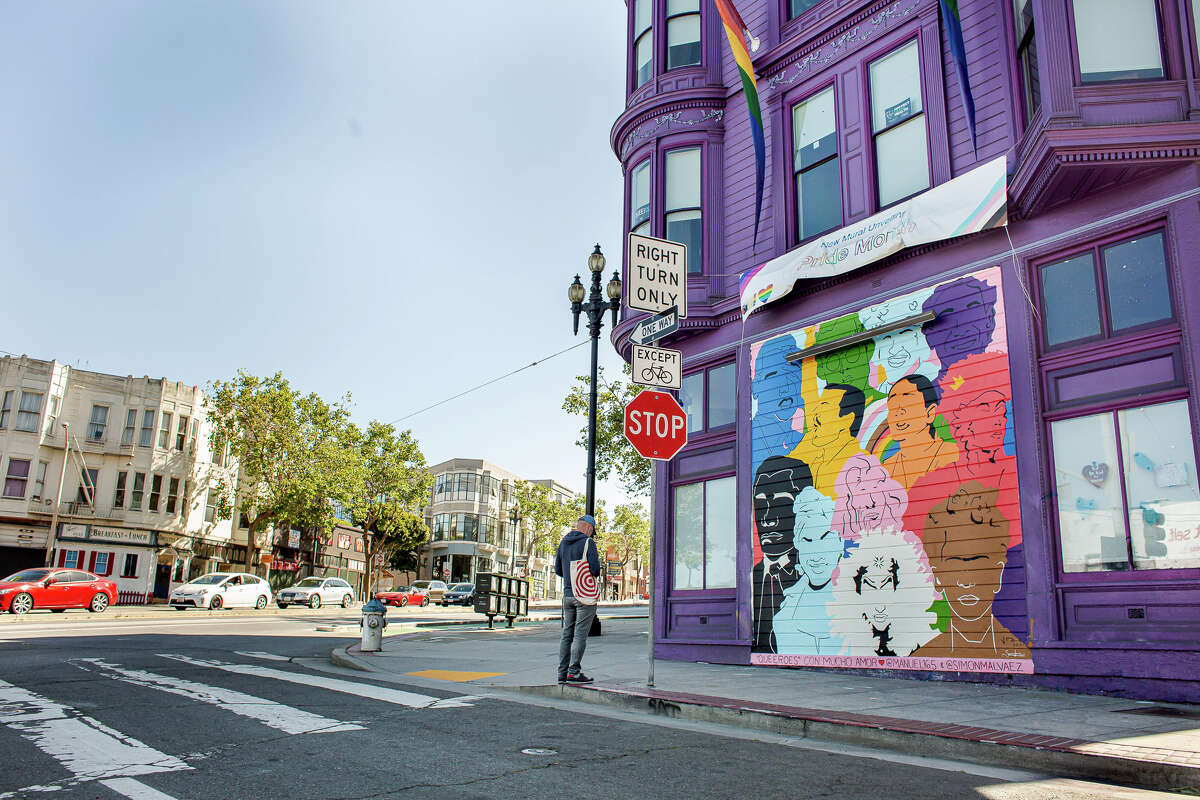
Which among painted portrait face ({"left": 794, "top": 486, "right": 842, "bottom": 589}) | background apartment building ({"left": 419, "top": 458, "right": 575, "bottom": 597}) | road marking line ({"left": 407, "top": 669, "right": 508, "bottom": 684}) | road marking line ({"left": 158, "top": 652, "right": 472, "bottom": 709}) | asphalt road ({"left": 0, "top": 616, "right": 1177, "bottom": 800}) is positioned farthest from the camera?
background apartment building ({"left": 419, "top": 458, "right": 575, "bottom": 597})

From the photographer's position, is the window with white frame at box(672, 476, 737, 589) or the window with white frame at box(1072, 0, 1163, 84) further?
the window with white frame at box(672, 476, 737, 589)

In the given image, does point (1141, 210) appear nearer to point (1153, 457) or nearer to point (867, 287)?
point (1153, 457)

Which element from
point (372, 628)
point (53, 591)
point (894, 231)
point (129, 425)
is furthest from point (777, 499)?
point (129, 425)

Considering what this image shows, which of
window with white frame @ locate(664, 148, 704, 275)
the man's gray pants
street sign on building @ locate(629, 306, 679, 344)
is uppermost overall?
window with white frame @ locate(664, 148, 704, 275)

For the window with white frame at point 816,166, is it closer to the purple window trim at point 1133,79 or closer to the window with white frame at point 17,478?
the purple window trim at point 1133,79

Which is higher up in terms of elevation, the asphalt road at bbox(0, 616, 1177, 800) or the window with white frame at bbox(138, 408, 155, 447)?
the window with white frame at bbox(138, 408, 155, 447)

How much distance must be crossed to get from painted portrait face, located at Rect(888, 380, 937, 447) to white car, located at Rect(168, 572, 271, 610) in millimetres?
30007

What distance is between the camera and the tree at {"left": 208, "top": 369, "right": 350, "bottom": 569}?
42.0 meters

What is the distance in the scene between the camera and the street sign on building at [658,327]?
8.94m

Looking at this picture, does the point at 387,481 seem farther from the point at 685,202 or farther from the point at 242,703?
the point at 242,703

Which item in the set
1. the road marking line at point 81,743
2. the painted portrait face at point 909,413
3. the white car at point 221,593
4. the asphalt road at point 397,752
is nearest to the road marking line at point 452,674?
the asphalt road at point 397,752

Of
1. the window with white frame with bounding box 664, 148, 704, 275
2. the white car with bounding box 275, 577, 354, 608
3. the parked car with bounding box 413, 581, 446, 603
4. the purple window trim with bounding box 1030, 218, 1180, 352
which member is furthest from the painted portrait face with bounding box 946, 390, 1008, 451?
the parked car with bounding box 413, 581, 446, 603

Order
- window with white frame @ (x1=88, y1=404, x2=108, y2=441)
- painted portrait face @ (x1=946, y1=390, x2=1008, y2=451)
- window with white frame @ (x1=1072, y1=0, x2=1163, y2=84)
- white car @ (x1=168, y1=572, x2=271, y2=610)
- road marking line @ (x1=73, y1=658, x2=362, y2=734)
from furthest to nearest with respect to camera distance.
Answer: window with white frame @ (x1=88, y1=404, x2=108, y2=441) < white car @ (x1=168, y1=572, x2=271, y2=610) < painted portrait face @ (x1=946, y1=390, x2=1008, y2=451) < window with white frame @ (x1=1072, y1=0, x2=1163, y2=84) < road marking line @ (x1=73, y1=658, x2=362, y2=734)

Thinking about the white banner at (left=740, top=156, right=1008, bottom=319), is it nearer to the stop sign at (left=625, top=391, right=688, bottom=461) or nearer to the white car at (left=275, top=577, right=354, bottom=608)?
the stop sign at (left=625, top=391, right=688, bottom=461)
